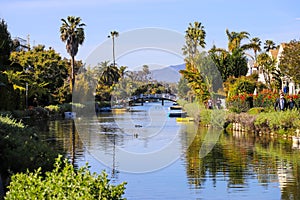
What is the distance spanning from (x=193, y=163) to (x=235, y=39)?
40.9 metres

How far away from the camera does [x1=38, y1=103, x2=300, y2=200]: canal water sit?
14953mm

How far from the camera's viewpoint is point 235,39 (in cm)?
6000

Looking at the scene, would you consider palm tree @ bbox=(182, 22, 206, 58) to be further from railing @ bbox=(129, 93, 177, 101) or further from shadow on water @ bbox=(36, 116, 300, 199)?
shadow on water @ bbox=(36, 116, 300, 199)

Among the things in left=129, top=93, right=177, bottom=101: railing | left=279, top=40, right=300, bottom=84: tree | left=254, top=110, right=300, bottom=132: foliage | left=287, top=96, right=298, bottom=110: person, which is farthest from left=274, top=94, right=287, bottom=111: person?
left=129, top=93, right=177, bottom=101: railing

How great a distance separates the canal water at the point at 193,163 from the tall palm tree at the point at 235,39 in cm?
2685

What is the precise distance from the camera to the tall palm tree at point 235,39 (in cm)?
5935

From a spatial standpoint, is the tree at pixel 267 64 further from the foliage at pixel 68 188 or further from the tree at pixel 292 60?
the foliage at pixel 68 188

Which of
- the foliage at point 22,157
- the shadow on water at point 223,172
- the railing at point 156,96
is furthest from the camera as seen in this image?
the railing at point 156,96

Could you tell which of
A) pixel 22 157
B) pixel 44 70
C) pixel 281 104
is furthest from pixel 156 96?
pixel 22 157

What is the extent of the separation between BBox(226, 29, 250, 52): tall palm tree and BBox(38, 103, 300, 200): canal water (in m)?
26.9

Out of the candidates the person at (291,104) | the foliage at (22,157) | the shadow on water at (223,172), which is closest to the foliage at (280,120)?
the shadow on water at (223,172)

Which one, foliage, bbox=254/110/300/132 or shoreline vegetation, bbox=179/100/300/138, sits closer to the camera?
foliage, bbox=254/110/300/132

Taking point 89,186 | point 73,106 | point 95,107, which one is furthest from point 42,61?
point 89,186

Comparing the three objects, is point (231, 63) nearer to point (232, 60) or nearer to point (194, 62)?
point (232, 60)
